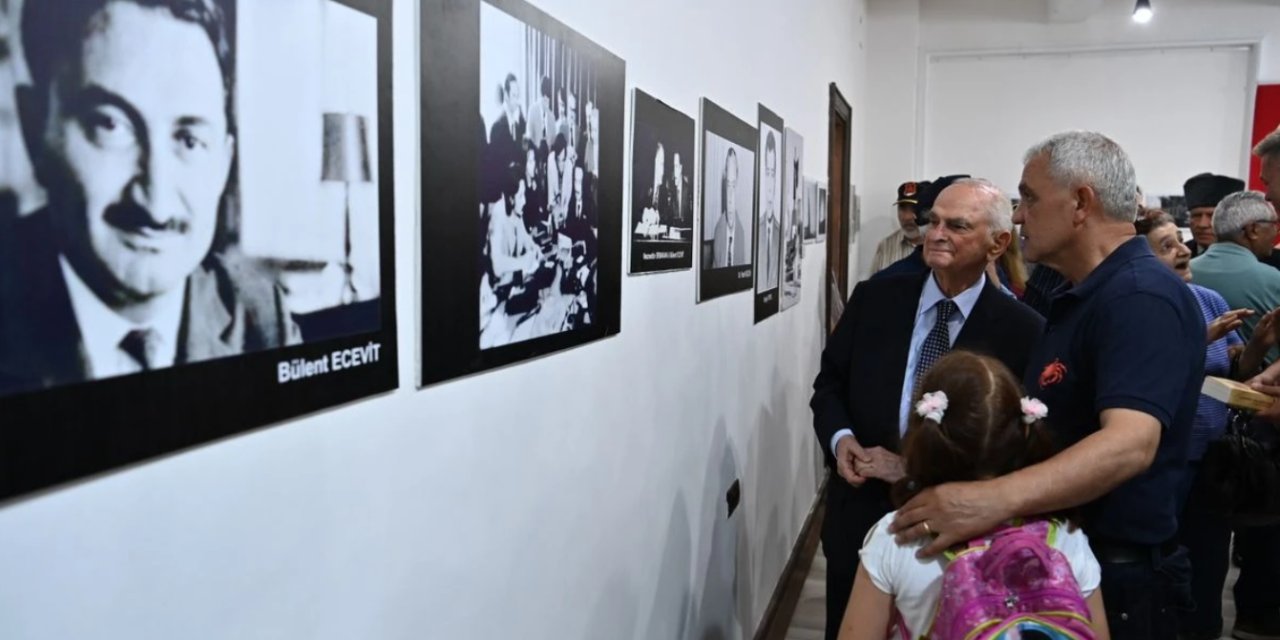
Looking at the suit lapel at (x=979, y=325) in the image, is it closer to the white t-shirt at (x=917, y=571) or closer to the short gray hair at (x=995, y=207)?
the short gray hair at (x=995, y=207)

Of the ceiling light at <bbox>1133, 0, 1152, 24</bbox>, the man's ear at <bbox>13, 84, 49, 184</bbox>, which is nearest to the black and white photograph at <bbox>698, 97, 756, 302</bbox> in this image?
the man's ear at <bbox>13, 84, 49, 184</bbox>

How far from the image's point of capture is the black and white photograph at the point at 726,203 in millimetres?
2311

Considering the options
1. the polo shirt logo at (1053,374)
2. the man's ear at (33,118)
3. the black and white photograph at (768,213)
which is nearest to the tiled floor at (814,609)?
the black and white photograph at (768,213)

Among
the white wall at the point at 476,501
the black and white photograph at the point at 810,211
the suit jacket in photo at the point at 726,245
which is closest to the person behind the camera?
the white wall at the point at 476,501

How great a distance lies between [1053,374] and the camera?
162cm

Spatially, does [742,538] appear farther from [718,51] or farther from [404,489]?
[404,489]

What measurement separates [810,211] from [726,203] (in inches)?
81.3

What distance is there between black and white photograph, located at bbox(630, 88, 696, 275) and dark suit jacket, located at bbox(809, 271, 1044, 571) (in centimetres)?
51

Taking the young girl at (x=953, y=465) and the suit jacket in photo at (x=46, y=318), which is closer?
the suit jacket in photo at (x=46, y=318)

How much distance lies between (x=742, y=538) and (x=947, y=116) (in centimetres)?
589

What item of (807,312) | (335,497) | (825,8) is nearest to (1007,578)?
(335,497)

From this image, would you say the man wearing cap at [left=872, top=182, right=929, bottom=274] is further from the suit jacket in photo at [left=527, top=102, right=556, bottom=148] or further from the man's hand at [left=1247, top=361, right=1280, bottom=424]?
the suit jacket in photo at [left=527, top=102, right=556, bottom=148]

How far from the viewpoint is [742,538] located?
117 inches
